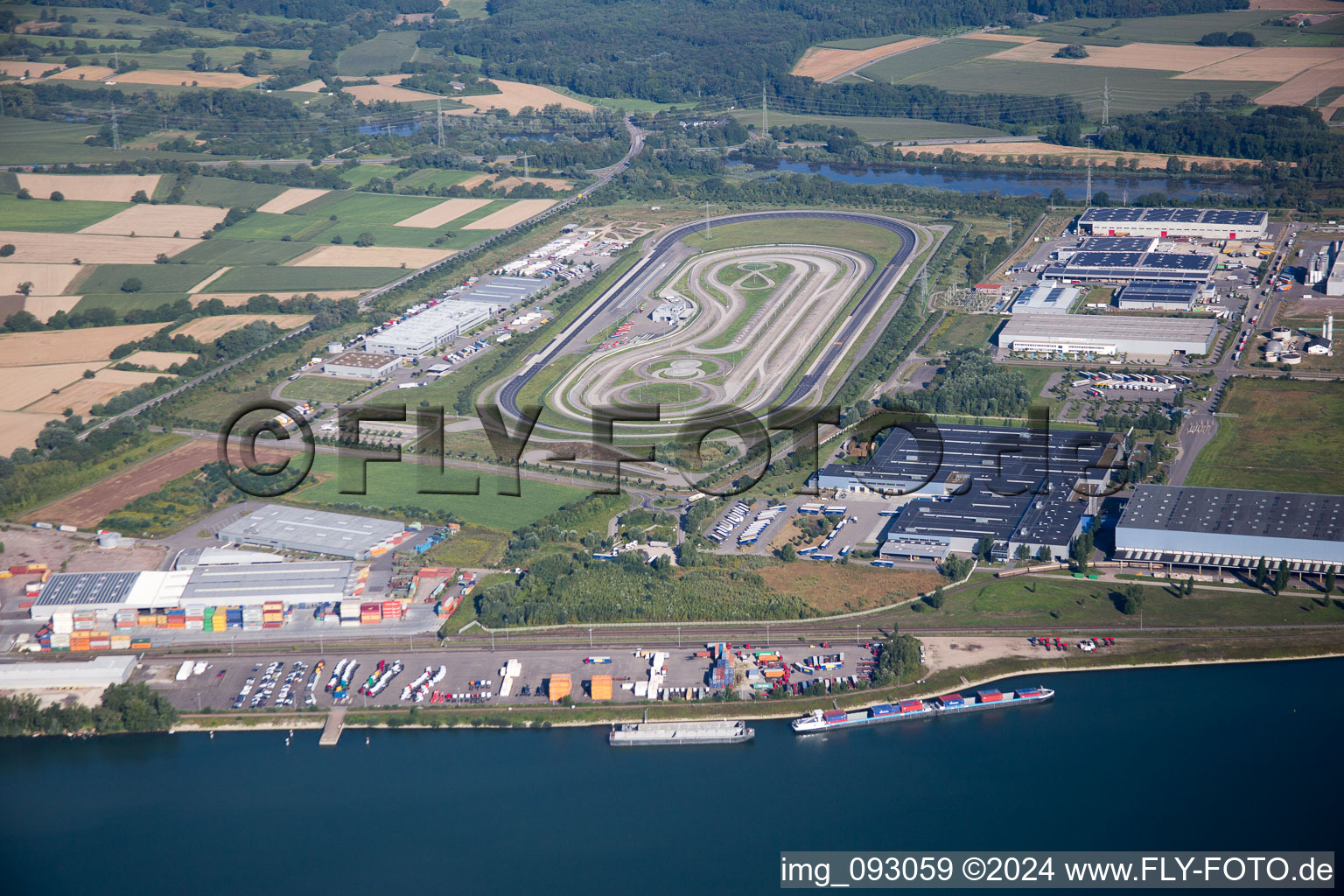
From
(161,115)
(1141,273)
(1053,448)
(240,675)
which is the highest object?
(161,115)

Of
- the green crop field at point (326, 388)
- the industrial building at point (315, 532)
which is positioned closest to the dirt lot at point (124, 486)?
the industrial building at point (315, 532)

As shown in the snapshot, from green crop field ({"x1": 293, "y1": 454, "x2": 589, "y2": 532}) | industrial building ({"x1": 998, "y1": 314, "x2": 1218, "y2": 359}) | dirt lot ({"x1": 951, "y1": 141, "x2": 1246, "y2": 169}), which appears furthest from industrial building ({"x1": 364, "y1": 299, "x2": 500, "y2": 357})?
dirt lot ({"x1": 951, "y1": 141, "x2": 1246, "y2": 169})

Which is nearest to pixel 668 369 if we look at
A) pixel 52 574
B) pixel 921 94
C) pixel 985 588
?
pixel 985 588

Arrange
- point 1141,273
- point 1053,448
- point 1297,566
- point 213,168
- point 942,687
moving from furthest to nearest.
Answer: point 213,168 → point 1141,273 → point 1053,448 → point 1297,566 → point 942,687

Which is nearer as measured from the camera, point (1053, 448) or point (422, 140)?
point (1053, 448)

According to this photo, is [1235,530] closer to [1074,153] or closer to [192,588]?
[192,588]

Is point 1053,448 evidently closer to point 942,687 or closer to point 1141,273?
point 942,687

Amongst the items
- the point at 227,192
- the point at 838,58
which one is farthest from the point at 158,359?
the point at 838,58
